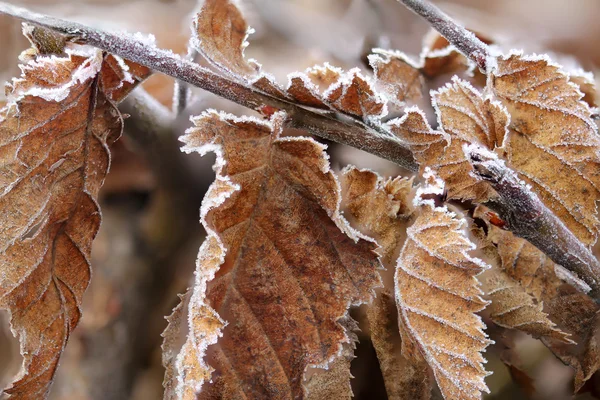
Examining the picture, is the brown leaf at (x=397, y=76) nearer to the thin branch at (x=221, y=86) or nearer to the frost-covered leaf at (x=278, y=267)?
the thin branch at (x=221, y=86)

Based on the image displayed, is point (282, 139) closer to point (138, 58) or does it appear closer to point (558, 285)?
point (138, 58)

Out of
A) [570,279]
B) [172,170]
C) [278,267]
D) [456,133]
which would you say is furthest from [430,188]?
[172,170]

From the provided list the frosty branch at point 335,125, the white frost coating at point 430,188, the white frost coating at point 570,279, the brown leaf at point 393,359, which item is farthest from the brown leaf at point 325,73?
the white frost coating at point 570,279

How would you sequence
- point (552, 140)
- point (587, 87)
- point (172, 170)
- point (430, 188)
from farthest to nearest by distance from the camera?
point (172, 170) < point (587, 87) < point (552, 140) < point (430, 188)

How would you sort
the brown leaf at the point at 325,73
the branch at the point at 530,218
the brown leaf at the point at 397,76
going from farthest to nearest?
the brown leaf at the point at 397,76, the brown leaf at the point at 325,73, the branch at the point at 530,218

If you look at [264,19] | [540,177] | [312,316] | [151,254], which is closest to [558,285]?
[540,177]

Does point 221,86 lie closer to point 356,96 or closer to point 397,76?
point 356,96

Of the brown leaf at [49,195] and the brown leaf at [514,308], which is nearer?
the brown leaf at [49,195]

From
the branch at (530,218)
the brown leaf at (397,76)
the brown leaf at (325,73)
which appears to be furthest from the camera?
the brown leaf at (397,76)
